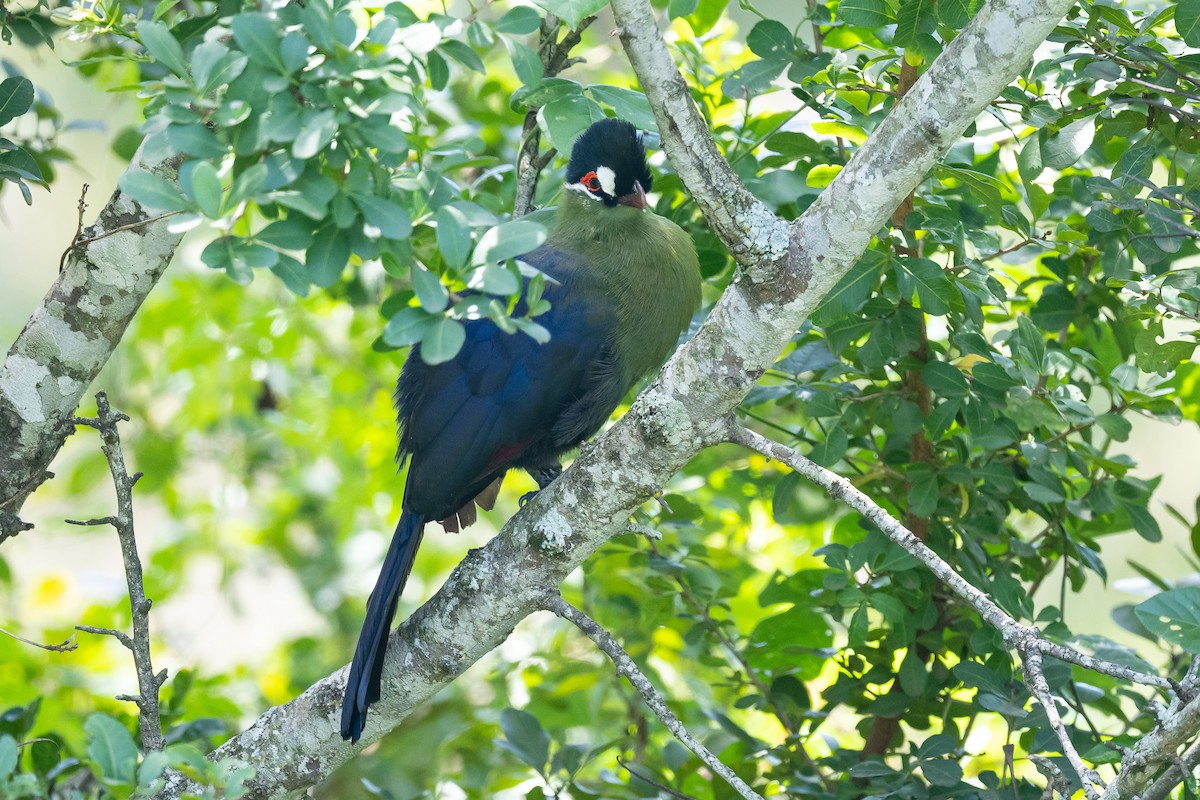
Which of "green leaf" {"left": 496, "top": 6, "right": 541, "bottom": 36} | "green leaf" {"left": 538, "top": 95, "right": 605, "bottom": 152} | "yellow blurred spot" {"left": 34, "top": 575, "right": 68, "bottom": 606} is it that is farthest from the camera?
"yellow blurred spot" {"left": 34, "top": 575, "right": 68, "bottom": 606}

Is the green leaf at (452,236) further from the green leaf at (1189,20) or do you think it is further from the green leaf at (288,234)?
the green leaf at (1189,20)

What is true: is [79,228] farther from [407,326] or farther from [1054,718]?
[1054,718]

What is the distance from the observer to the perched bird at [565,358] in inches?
93.3

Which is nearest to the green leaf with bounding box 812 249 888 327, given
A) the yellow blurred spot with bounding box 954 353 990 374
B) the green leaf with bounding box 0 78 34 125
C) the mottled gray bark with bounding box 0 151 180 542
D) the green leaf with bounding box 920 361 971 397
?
the green leaf with bounding box 920 361 971 397

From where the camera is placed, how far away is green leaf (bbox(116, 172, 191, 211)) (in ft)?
4.02

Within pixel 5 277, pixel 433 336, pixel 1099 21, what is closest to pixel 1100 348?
pixel 1099 21

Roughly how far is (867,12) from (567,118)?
55 cm

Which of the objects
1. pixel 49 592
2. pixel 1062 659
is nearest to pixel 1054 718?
pixel 1062 659

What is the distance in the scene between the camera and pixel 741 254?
5.13 feet

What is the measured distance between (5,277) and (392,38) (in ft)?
19.4

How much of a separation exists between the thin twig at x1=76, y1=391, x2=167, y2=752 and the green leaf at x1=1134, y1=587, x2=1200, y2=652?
155cm

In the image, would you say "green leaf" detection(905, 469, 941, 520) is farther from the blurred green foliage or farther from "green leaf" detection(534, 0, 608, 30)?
"green leaf" detection(534, 0, 608, 30)

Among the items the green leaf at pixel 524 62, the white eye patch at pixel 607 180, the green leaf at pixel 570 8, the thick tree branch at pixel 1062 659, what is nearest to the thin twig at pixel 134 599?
the green leaf at pixel 524 62

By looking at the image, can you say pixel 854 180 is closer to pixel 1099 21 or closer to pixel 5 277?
pixel 1099 21
